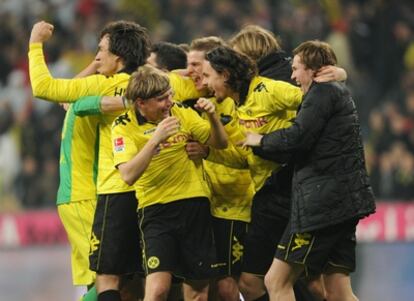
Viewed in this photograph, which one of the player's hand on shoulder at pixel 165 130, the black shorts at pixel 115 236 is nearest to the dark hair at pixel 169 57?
the black shorts at pixel 115 236

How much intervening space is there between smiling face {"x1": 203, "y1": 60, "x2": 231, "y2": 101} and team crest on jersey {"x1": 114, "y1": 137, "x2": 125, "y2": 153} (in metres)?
0.75

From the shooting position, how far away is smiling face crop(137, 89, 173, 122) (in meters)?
6.77

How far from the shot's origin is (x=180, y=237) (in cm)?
696

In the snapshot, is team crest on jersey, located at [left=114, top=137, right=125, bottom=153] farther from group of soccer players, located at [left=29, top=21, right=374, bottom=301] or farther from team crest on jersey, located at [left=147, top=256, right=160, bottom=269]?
team crest on jersey, located at [left=147, top=256, right=160, bottom=269]

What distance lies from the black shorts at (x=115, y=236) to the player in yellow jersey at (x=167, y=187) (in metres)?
0.25

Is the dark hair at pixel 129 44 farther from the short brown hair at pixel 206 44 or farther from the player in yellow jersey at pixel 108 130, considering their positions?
the short brown hair at pixel 206 44

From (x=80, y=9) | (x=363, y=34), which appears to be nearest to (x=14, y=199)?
(x=80, y=9)

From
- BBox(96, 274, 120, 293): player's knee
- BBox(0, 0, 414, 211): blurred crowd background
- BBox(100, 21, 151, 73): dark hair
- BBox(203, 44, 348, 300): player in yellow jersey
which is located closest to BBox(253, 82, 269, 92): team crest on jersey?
BBox(203, 44, 348, 300): player in yellow jersey

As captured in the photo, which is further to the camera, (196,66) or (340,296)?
(196,66)

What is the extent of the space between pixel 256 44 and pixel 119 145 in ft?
4.21

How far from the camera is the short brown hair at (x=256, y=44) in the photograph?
24.8ft

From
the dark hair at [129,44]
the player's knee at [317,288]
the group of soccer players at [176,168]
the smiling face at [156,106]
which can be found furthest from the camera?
the player's knee at [317,288]

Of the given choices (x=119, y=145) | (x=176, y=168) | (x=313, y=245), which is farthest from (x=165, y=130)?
(x=313, y=245)

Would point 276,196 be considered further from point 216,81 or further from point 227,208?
point 216,81
